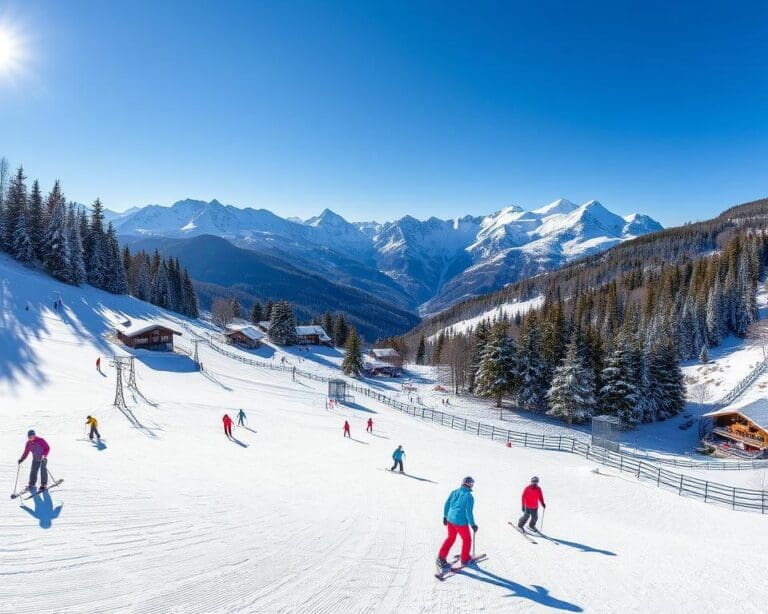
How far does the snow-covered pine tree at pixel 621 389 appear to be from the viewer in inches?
1983

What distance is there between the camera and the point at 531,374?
53.1 metres

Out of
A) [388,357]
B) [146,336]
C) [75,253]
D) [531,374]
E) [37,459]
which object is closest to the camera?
[37,459]

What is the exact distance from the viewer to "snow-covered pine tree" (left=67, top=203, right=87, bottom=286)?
61.7 m

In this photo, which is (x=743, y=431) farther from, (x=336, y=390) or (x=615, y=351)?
(x=336, y=390)

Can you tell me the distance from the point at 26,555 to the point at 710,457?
54417mm

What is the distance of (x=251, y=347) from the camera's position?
69.4 meters

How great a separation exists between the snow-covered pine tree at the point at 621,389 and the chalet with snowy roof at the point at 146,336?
5361 centimetres

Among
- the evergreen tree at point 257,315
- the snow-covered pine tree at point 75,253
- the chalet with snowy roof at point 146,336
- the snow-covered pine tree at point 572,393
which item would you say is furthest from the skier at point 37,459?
the evergreen tree at point 257,315

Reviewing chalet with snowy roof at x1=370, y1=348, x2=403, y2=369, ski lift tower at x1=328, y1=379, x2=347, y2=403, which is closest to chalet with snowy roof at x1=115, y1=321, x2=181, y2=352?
ski lift tower at x1=328, y1=379, x2=347, y2=403

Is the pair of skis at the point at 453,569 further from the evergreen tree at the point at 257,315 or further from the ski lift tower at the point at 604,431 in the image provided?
the evergreen tree at the point at 257,315

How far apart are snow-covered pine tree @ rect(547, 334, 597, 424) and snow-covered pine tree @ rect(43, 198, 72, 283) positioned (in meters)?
70.9

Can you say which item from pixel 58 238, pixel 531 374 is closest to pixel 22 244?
pixel 58 238

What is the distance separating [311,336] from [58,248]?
43.1m

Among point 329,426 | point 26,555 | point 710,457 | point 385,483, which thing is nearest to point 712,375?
point 710,457
